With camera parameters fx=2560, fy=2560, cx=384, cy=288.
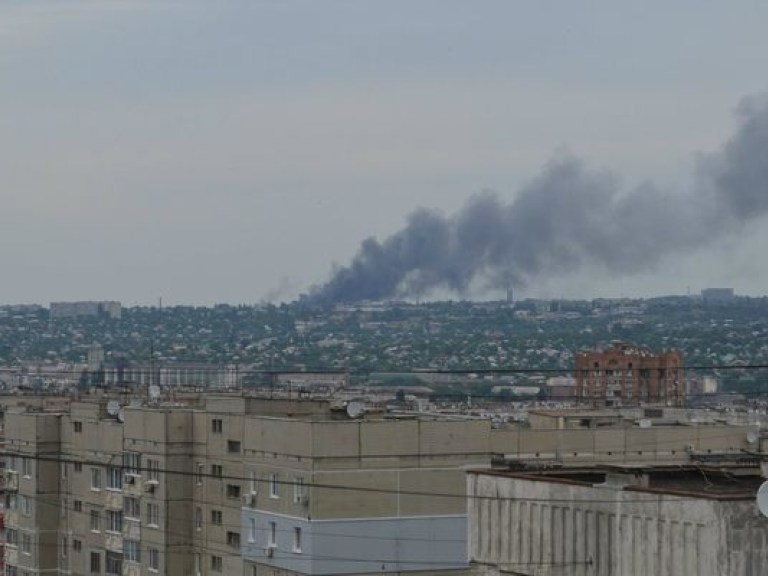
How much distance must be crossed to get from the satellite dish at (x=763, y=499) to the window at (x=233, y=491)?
103 feet

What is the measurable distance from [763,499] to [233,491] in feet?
105

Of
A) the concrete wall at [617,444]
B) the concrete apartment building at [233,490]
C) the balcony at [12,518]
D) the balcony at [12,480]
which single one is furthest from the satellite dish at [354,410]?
the balcony at [12,518]

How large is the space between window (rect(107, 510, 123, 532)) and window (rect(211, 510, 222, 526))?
4554mm

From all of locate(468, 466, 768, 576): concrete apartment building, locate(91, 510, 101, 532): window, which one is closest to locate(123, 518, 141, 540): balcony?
locate(91, 510, 101, 532): window

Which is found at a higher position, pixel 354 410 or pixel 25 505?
pixel 354 410

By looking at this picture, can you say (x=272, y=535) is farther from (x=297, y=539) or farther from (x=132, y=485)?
(x=132, y=485)

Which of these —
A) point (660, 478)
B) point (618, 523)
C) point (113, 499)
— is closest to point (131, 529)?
point (113, 499)

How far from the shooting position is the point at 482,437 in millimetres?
56438

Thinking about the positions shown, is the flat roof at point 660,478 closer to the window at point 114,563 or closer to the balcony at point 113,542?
the window at point 114,563

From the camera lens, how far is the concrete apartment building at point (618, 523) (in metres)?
29.6

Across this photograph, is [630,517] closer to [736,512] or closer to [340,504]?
[736,512]

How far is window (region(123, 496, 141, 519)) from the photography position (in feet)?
211

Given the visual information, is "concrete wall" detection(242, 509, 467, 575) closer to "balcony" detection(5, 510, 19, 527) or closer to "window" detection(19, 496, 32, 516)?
"window" detection(19, 496, 32, 516)

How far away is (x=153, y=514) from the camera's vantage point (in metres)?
63.2
